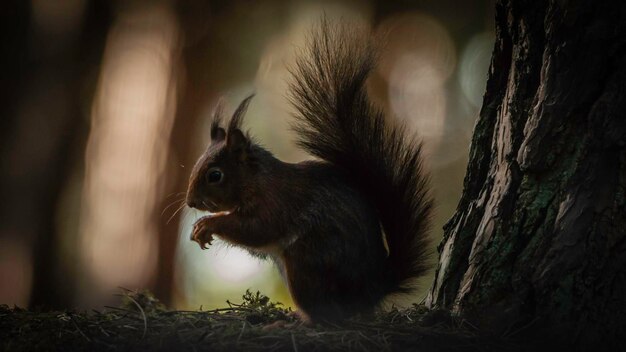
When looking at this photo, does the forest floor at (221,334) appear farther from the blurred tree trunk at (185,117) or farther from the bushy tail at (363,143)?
the blurred tree trunk at (185,117)

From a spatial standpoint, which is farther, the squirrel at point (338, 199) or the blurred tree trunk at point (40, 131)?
the blurred tree trunk at point (40, 131)

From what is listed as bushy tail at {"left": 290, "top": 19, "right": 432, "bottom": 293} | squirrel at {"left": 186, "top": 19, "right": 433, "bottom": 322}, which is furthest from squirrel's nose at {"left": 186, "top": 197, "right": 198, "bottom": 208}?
bushy tail at {"left": 290, "top": 19, "right": 432, "bottom": 293}

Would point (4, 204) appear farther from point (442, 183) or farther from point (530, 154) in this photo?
point (442, 183)

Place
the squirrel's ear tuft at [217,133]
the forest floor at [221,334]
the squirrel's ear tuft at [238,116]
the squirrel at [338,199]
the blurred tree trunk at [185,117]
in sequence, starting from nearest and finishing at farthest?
1. the forest floor at [221,334]
2. the squirrel at [338,199]
3. the squirrel's ear tuft at [238,116]
4. the squirrel's ear tuft at [217,133]
5. the blurred tree trunk at [185,117]

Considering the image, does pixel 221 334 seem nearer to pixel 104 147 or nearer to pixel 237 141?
pixel 237 141

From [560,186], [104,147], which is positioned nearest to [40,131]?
[104,147]

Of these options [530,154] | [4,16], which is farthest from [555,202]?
[4,16]

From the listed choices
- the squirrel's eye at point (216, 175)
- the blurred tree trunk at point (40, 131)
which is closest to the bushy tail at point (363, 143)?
the squirrel's eye at point (216, 175)
